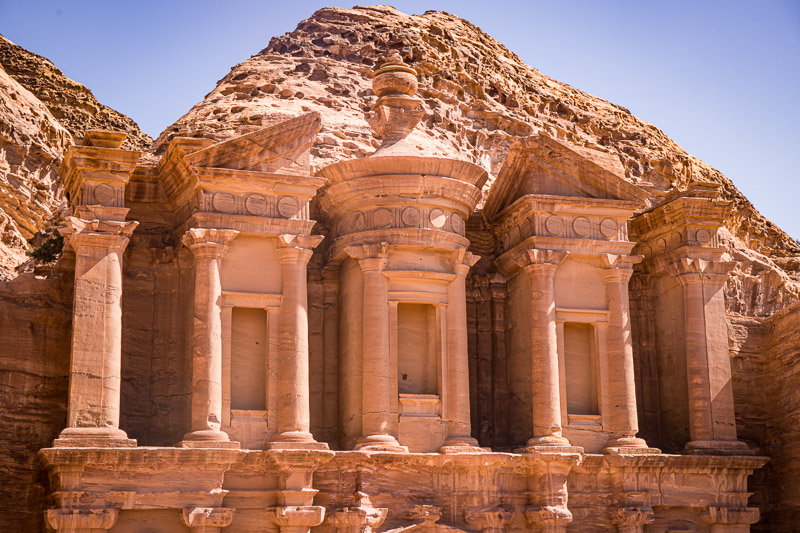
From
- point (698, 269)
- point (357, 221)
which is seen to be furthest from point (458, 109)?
point (357, 221)

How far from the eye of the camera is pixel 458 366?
24.5m

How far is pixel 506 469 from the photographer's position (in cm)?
2425

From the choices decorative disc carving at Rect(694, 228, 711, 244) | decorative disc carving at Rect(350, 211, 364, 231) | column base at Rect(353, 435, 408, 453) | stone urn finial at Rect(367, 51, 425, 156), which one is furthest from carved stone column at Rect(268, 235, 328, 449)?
decorative disc carving at Rect(694, 228, 711, 244)

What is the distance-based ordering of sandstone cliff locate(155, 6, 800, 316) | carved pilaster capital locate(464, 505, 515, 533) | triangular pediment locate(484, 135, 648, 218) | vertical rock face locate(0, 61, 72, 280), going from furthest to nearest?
1. vertical rock face locate(0, 61, 72, 280)
2. sandstone cliff locate(155, 6, 800, 316)
3. triangular pediment locate(484, 135, 648, 218)
4. carved pilaster capital locate(464, 505, 515, 533)

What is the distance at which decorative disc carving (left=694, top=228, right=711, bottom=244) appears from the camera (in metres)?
27.2

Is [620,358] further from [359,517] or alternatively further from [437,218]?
[359,517]

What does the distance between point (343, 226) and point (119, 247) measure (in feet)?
16.4

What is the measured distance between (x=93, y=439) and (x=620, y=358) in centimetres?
1099

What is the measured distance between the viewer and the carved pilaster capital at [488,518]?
23672mm

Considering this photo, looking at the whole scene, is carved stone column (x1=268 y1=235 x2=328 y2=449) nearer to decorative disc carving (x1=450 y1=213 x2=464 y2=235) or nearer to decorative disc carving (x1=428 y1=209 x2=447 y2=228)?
decorative disc carving (x1=428 y1=209 x2=447 y2=228)

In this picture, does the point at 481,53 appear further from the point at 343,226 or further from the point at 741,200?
the point at 343,226

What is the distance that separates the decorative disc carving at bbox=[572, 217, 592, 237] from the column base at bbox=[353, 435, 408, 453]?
613cm

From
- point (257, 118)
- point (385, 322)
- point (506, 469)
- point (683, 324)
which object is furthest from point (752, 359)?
point (257, 118)

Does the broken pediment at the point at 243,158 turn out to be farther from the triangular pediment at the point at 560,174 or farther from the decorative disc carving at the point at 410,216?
the triangular pediment at the point at 560,174
